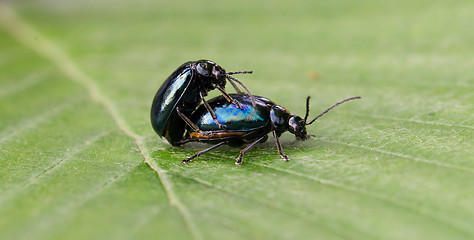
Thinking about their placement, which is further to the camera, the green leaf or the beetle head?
the beetle head

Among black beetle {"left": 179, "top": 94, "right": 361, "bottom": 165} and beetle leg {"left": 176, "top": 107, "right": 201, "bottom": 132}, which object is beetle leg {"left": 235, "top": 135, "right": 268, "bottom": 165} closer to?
black beetle {"left": 179, "top": 94, "right": 361, "bottom": 165}

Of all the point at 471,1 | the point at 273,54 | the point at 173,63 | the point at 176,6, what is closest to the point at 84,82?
the point at 173,63

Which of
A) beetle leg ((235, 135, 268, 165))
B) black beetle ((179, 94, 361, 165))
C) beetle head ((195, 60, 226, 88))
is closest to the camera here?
beetle leg ((235, 135, 268, 165))

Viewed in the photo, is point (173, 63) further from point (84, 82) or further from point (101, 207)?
Result: point (101, 207)

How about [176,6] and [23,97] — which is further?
[176,6]

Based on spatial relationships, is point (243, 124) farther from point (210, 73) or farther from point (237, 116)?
point (210, 73)

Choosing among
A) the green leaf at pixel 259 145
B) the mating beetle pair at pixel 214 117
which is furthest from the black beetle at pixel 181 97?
the green leaf at pixel 259 145

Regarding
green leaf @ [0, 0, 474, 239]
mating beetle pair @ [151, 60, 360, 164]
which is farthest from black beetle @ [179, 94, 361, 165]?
green leaf @ [0, 0, 474, 239]
